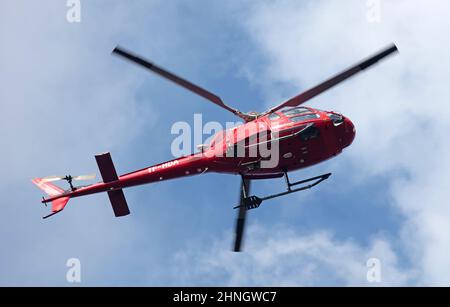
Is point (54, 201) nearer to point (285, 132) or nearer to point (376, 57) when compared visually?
point (285, 132)

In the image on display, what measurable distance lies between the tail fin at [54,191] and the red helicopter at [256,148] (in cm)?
5

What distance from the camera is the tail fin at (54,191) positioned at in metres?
36.9

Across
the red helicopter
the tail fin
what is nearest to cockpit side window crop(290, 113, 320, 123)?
the red helicopter

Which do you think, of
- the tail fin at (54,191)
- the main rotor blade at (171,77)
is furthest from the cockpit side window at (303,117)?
the tail fin at (54,191)

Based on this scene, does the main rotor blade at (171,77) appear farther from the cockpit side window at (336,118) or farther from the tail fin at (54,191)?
the tail fin at (54,191)

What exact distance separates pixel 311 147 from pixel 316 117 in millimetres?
1429

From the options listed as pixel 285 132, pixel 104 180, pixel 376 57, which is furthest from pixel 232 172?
pixel 376 57

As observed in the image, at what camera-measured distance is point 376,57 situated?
108ft

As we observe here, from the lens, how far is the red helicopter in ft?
112

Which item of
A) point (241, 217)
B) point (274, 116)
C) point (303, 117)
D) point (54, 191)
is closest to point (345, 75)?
point (303, 117)

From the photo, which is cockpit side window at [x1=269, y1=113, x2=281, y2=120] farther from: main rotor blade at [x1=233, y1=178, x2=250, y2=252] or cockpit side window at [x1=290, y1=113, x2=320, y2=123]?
main rotor blade at [x1=233, y1=178, x2=250, y2=252]

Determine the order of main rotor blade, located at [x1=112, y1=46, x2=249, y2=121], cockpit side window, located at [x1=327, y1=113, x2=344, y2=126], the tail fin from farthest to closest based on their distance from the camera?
the tail fin, cockpit side window, located at [x1=327, y1=113, x2=344, y2=126], main rotor blade, located at [x1=112, y1=46, x2=249, y2=121]
